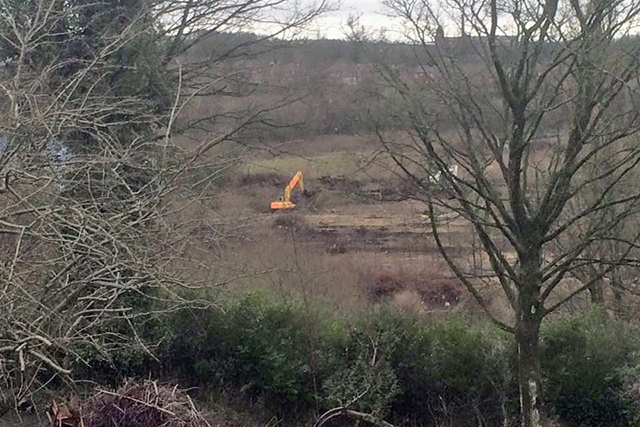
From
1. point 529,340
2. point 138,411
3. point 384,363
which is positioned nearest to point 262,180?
point 384,363

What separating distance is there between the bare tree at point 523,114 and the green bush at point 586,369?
191 cm

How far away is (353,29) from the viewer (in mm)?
8516

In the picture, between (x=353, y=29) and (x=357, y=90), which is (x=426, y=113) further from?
(x=357, y=90)

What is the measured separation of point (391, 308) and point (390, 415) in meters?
1.35

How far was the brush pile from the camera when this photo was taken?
634 centimetres

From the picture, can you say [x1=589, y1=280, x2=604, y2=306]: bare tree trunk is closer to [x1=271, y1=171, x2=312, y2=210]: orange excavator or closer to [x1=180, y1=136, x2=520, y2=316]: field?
[x1=180, y1=136, x2=520, y2=316]: field

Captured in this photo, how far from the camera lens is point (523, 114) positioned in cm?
736

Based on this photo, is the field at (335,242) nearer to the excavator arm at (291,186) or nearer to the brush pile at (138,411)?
the excavator arm at (291,186)

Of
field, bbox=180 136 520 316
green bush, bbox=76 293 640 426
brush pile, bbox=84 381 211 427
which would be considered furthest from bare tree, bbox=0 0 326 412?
field, bbox=180 136 520 316

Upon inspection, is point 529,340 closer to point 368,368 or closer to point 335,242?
point 368,368

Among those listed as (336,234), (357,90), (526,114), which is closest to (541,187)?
(526,114)

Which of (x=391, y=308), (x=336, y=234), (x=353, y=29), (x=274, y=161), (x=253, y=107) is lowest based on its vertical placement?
(x=336, y=234)

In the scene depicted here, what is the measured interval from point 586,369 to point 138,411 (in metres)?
5.64

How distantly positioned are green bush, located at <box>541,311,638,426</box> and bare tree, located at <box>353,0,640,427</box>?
1906 mm
